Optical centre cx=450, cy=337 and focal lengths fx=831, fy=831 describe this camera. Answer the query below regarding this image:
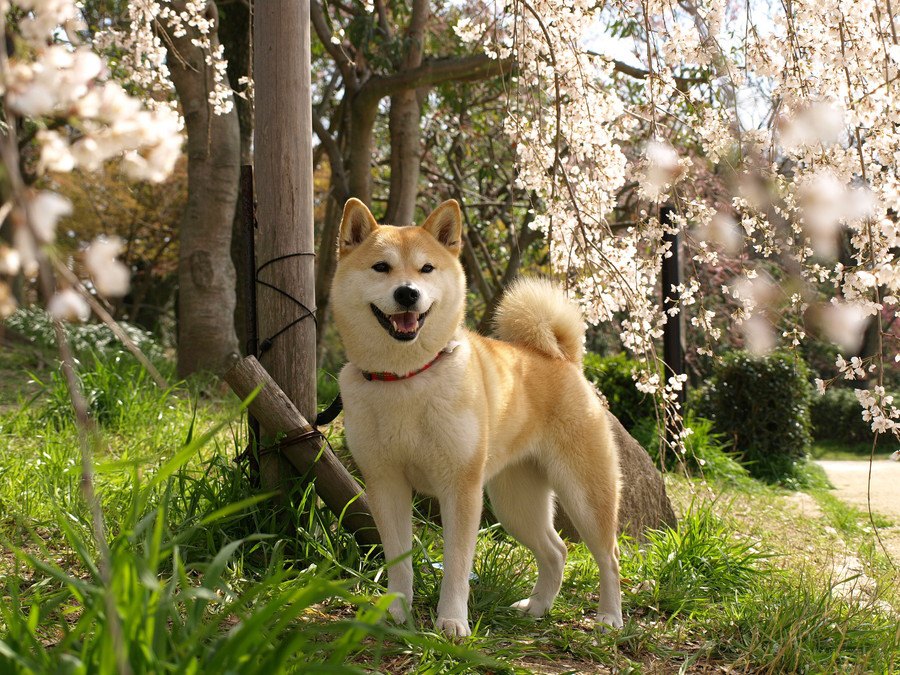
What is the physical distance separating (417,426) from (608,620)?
1070mm

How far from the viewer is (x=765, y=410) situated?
27.4ft

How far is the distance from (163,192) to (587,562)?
44.2ft

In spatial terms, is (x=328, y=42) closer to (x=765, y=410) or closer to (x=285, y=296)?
(x=285, y=296)

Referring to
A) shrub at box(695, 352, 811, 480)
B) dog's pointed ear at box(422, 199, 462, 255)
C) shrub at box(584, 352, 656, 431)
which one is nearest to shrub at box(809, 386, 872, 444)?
shrub at box(695, 352, 811, 480)

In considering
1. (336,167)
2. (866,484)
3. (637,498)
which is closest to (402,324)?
(637,498)

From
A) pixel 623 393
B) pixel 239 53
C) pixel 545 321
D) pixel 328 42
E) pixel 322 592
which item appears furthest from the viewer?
pixel 239 53

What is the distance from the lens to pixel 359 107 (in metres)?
7.53

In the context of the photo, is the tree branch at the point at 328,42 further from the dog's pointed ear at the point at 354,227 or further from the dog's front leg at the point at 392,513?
the dog's front leg at the point at 392,513

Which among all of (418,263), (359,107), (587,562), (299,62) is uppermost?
(359,107)

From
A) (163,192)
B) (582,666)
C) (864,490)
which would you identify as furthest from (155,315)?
(582,666)

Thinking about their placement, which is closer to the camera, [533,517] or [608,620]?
[608,620]

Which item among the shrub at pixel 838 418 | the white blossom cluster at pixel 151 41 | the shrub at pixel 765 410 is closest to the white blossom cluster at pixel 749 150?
the white blossom cluster at pixel 151 41

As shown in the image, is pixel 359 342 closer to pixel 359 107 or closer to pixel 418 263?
pixel 418 263

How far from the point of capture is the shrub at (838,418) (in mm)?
12961
